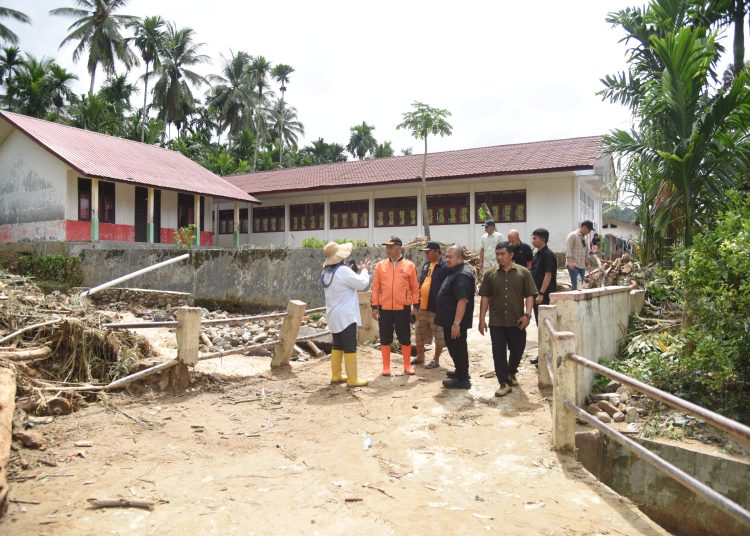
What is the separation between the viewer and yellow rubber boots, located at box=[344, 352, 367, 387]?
6.05m

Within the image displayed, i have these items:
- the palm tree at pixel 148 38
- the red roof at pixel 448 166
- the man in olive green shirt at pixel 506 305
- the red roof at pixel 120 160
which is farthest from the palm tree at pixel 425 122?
the palm tree at pixel 148 38

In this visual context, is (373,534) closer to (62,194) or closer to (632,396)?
(632,396)

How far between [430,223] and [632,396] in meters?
15.1

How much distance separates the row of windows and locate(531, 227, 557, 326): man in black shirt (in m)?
12.0

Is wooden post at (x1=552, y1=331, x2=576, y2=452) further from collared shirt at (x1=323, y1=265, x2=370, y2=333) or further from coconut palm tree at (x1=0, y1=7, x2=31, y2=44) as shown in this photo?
coconut palm tree at (x1=0, y1=7, x2=31, y2=44)

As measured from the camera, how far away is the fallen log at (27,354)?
5023 millimetres

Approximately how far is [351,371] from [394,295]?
109cm

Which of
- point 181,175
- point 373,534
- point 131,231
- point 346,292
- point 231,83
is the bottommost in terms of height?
point 373,534

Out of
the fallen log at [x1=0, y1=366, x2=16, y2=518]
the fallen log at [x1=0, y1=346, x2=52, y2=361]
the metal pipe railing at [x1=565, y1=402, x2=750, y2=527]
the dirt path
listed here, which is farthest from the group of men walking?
the fallen log at [x1=0, y1=366, x2=16, y2=518]

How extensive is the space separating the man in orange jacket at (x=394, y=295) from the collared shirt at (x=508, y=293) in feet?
3.57

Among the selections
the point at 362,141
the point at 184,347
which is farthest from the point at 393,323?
the point at 362,141

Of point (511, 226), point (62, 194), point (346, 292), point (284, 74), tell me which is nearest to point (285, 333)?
point (346, 292)

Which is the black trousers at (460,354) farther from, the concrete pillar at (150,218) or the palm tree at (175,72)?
the palm tree at (175,72)

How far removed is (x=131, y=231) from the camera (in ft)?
67.1
